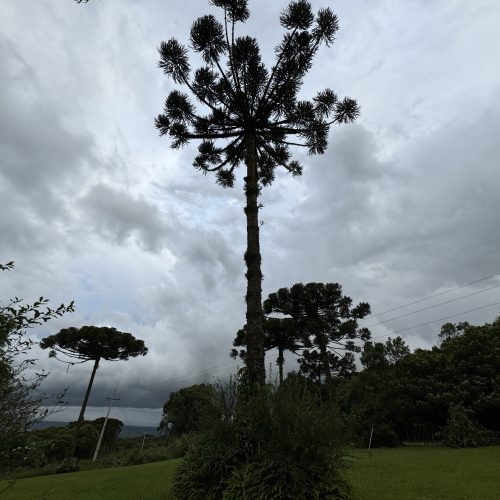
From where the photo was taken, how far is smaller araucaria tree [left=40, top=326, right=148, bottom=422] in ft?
94.6

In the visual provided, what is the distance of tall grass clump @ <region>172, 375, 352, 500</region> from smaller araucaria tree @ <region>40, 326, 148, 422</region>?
24.9 meters

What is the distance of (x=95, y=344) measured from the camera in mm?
29281

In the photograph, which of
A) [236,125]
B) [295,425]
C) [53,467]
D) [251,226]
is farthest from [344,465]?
[53,467]

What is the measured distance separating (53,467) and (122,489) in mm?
14001

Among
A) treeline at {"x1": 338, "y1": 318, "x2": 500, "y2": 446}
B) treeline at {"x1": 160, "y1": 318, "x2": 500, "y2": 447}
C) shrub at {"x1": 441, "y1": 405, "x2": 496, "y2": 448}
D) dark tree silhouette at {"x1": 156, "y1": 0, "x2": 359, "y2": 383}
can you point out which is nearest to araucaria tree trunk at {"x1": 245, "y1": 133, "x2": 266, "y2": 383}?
dark tree silhouette at {"x1": 156, "y1": 0, "x2": 359, "y2": 383}

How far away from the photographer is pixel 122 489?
9.76 meters

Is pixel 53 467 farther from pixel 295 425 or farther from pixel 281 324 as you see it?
pixel 295 425

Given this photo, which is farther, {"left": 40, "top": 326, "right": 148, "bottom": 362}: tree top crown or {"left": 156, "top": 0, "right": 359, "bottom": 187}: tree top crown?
{"left": 40, "top": 326, "right": 148, "bottom": 362}: tree top crown

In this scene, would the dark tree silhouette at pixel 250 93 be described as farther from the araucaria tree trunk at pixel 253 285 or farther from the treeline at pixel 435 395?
the treeline at pixel 435 395

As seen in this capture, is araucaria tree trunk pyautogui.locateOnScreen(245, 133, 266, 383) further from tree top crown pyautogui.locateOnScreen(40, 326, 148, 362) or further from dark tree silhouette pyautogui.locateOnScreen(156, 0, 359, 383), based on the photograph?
tree top crown pyautogui.locateOnScreen(40, 326, 148, 362)

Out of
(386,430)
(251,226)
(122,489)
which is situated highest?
(251,226)

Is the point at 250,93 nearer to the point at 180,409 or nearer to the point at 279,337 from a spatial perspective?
the point at 279,337

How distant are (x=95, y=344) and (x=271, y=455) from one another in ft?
87.9

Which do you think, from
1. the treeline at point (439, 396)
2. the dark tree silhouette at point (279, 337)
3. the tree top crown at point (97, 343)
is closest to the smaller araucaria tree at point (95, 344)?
the tree top crown at point (97, 343)
